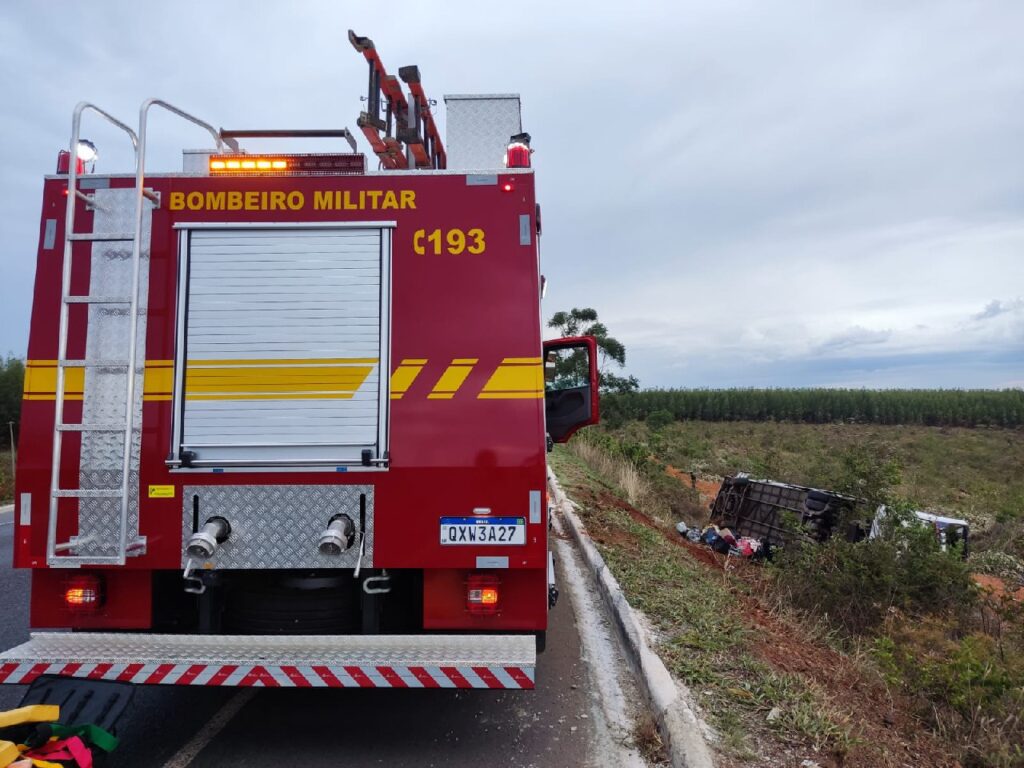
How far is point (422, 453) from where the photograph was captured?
141 inches

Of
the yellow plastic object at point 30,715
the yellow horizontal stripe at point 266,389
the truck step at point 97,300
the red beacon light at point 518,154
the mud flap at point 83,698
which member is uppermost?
the red beacon light at point 518,154

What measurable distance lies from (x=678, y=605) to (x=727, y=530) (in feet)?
16.8

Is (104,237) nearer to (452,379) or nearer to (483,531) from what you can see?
(452,379)

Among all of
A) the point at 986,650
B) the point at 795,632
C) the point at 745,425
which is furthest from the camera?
the point at 745,425

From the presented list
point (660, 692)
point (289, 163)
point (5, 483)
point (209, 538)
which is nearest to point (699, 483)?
point (660, 692)

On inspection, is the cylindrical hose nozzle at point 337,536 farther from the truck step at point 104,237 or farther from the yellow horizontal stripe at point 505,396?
the truck step at point 104,237

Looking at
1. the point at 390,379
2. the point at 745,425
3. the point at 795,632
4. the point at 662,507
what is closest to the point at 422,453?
the point at 390,379

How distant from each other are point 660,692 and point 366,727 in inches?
67.6

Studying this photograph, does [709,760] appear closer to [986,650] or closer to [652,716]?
[652,716]

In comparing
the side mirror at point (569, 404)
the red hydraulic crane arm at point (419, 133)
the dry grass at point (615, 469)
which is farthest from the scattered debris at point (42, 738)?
the dry grass at point (615, 469)

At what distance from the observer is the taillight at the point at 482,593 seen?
3672 mm

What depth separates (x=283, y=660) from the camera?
336 centimetres

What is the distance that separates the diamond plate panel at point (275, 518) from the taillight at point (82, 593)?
53 cm

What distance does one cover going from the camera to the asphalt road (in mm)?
3629
